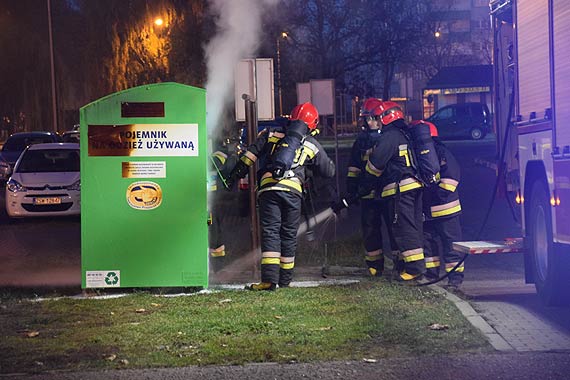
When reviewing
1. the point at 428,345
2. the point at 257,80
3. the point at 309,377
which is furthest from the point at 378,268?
the point at 309,377

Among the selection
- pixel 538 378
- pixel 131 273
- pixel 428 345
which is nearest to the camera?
pixel 538 378

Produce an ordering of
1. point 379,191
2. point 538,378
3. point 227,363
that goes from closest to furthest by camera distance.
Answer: point 538,378 < point 227,363 < point 379,191

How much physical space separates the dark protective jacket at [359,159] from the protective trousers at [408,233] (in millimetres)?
599

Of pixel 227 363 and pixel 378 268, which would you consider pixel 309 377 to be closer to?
pixel 227 363

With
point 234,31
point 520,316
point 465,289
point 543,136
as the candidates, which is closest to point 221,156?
point 465,289

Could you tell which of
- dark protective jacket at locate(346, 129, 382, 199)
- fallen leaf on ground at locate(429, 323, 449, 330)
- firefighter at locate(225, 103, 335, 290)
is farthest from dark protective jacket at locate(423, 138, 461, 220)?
fallen leaf on ground at locate(429, 323, 449, 330)

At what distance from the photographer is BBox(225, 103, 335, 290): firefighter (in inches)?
394

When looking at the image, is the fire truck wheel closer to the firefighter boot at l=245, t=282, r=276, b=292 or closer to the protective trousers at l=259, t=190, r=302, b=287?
the protective trousers at l=259, t=190, r=302, b=287

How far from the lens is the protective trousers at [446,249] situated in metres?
10.5

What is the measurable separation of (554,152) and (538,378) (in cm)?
268

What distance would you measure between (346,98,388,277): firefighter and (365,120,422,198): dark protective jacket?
413 millimetres

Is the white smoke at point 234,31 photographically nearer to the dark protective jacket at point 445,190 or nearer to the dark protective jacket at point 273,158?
the dark protective jacket at point 273,158

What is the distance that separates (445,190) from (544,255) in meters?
1.69

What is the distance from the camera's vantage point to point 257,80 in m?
11.3
